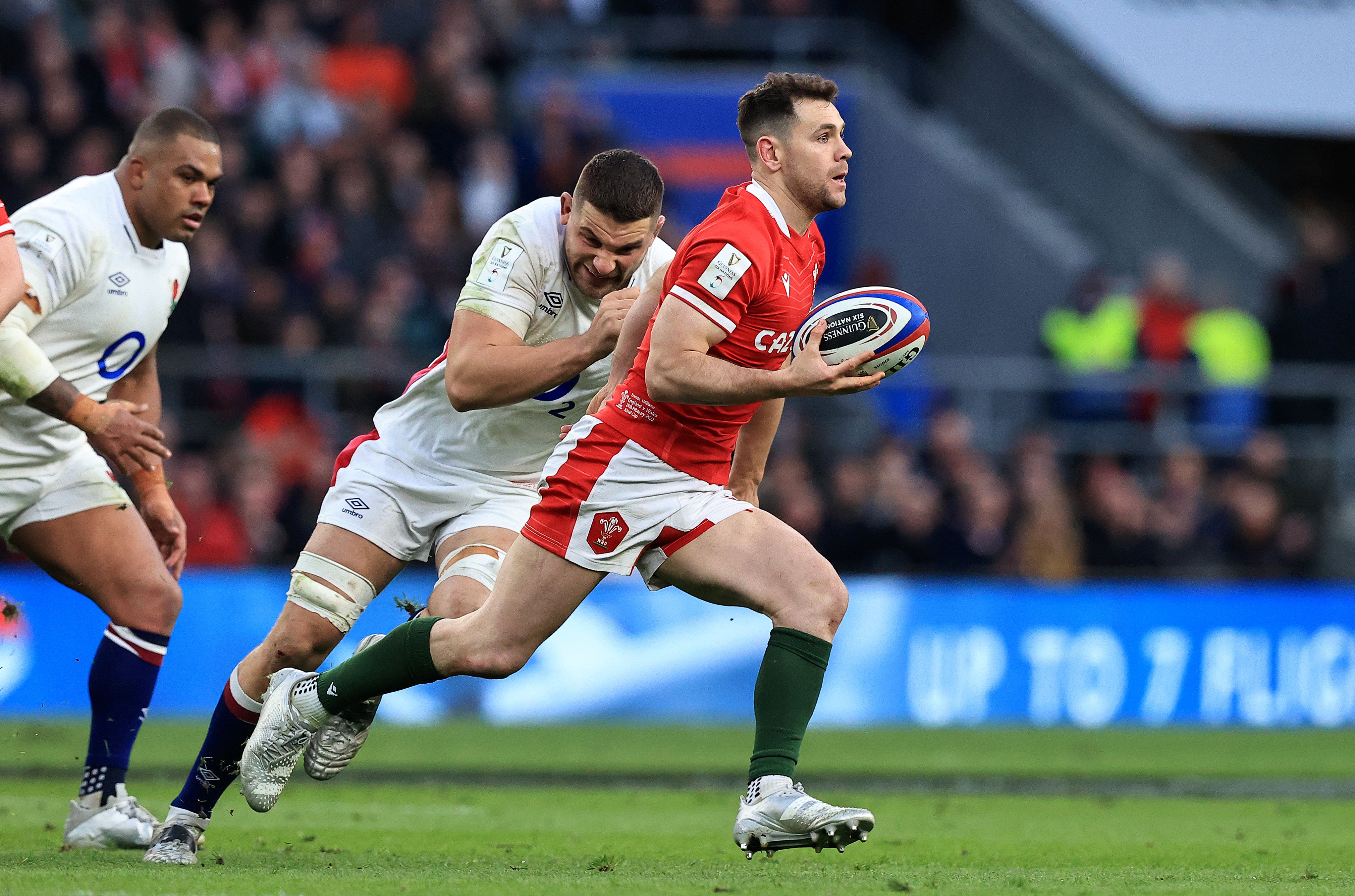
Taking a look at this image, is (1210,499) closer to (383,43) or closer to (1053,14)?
(1053,14)

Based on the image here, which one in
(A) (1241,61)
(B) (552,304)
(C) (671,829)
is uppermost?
(A) (1241,61)

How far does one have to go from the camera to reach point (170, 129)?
23.6ft

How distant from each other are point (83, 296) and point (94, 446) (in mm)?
654

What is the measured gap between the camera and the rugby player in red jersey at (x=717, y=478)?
5.90 metres

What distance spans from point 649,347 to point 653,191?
33.8 inches

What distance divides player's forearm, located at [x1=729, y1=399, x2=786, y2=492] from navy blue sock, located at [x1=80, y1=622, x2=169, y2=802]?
8.11 ft

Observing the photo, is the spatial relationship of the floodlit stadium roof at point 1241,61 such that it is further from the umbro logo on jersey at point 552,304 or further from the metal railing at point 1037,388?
the umbro logo on jersey at point 552,304

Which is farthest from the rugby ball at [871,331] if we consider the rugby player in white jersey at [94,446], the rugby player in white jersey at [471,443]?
the rugby player in white jersey at [94,446]

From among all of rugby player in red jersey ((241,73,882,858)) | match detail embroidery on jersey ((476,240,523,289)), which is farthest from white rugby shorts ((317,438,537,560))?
match detail embroidery on jersey ((476,240,523,289))

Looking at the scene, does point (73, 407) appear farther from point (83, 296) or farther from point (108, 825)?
point (108, 825)

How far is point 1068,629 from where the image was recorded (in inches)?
589

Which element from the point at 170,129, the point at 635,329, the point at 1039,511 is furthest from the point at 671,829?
the point at 1039,511

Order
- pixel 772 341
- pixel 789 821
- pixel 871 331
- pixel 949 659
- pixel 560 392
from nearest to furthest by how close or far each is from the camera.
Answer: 1. pixel 789 821
2. pixel 871 331
3. pixel 772 341
4. pixel 560 392
5. pixel 949 659

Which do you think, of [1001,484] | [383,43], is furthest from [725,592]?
[383,43]
